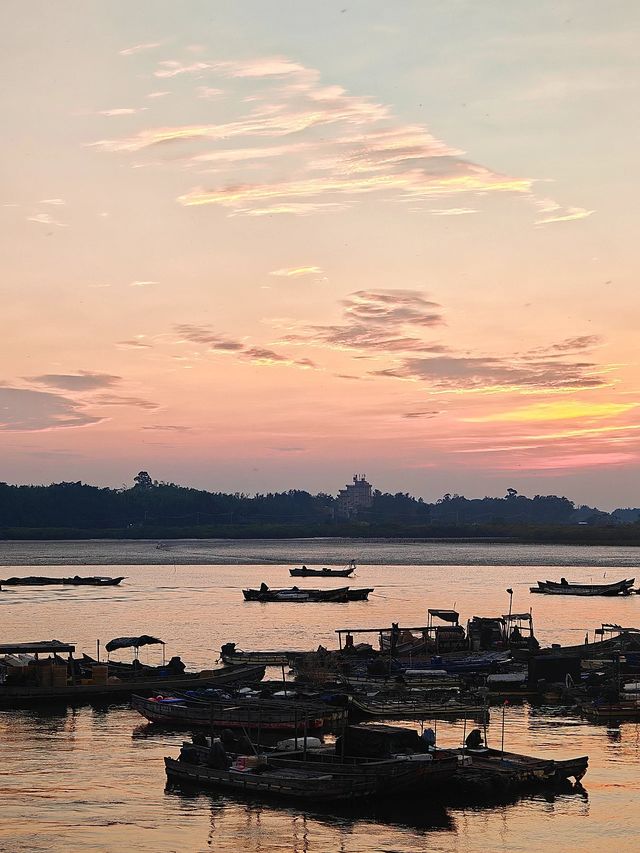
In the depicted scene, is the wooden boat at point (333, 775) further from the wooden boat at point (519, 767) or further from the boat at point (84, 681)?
the boat at point (84, 681)

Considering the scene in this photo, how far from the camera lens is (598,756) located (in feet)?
134

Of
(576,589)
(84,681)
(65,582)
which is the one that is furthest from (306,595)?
(84,681)

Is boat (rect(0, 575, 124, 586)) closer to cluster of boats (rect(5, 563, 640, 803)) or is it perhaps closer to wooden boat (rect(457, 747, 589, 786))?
cluster of boats (rect(5, 563, 640, 803))

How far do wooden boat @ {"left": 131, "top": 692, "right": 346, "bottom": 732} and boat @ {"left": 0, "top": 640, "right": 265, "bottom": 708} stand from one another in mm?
4451

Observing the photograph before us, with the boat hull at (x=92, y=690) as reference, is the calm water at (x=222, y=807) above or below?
below

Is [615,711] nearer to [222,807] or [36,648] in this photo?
[222,807]

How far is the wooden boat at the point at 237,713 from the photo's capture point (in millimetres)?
43781

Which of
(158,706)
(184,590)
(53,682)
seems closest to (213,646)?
(53,682)

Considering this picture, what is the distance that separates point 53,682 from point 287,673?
14333mm

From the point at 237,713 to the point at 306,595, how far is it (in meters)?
83.3

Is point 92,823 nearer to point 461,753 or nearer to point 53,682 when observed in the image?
point 461,753

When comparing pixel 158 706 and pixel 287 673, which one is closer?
pixel 158 706

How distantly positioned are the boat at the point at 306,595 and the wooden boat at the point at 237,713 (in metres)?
75.3

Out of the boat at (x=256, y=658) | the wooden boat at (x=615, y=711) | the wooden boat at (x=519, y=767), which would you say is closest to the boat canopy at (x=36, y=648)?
the boat at (x=256, y=658)
